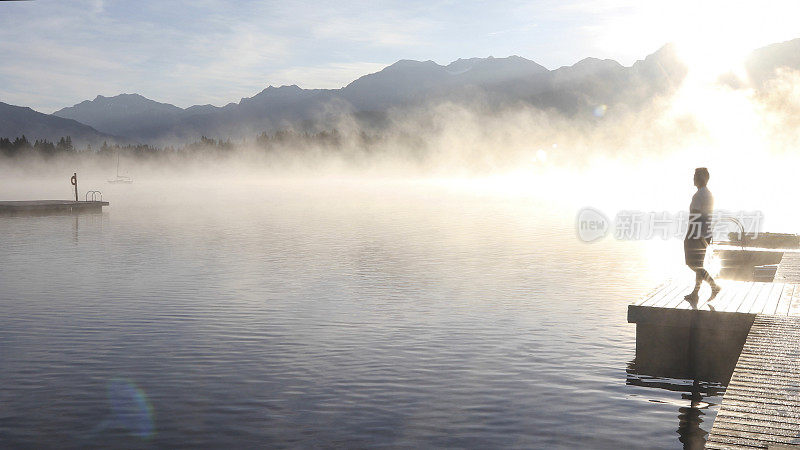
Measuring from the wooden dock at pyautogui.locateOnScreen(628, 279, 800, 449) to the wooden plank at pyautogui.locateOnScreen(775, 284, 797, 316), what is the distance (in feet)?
0.07

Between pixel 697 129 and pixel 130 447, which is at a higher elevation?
pixel 697 129

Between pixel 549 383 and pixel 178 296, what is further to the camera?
pixel 178 296

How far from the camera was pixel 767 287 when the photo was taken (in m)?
20.5

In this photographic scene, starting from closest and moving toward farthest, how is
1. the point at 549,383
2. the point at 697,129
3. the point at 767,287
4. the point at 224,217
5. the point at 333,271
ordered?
the point at 549,383
the point at 767,287
the point at 333,271
the point at 224,217
the point at 697,129

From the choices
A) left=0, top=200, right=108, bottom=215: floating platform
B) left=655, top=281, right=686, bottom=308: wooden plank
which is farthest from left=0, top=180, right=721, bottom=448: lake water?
left=0, top=200, right=108, bottom=215: floating platform

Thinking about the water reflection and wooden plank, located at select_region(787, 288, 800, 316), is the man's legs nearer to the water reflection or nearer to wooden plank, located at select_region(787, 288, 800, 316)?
wooden plank, located at select_region(787, 288, 800, 316)

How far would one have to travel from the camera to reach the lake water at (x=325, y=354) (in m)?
14.0

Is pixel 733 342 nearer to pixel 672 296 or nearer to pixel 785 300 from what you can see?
pixel 672 296

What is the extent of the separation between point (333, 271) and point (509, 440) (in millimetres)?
23374

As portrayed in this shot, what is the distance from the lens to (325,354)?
756 inches

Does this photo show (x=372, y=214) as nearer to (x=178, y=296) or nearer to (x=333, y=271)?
(x=333, y=271)

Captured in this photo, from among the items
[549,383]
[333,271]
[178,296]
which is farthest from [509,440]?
[333,271]

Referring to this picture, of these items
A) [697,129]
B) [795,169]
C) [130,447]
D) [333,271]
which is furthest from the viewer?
[697,129]

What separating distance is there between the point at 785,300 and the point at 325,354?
35.2 ft
